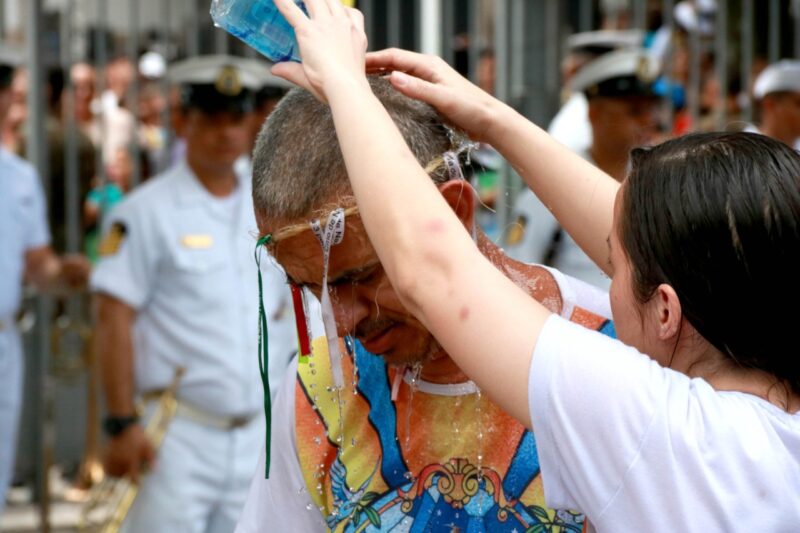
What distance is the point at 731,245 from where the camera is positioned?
1481mm

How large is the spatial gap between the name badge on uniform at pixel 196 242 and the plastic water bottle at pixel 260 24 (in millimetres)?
2840

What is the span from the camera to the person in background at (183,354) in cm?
438

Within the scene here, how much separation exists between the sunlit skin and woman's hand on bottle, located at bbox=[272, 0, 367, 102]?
0.31 meters

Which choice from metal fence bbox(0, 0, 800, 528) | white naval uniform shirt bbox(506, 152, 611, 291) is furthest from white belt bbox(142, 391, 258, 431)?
white naval uniform shirt bbox(506, 152, 611, 291)

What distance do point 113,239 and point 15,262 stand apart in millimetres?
687

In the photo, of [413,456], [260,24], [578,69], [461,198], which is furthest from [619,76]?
[260,24]

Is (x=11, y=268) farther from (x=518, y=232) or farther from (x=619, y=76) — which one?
(x=619, y=76)

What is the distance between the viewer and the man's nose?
6.28 feet

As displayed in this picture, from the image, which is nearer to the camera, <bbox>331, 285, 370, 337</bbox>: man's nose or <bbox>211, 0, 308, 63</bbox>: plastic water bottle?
<bbox>211, 0, 308, 63</bbox>: plastic water bottle

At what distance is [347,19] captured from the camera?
5.30ft

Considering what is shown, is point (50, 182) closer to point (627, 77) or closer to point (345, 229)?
point (627, 77)

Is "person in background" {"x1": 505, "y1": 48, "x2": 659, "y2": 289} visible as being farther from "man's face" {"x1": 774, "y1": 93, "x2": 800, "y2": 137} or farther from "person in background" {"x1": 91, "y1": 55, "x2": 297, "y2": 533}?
"person in background" {"x1": 91, "y1": 55, "x2": 297, "y2": 533}

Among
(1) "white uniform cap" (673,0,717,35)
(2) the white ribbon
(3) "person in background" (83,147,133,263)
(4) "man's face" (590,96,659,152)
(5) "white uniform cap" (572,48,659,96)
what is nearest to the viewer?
(2) the white ribbon

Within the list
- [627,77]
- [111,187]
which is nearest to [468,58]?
[627,77]
